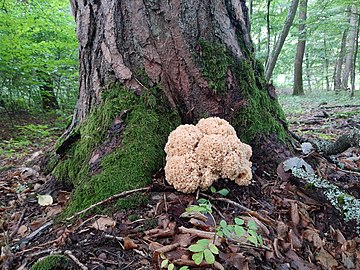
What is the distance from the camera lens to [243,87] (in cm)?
300

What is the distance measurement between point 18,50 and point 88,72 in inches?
249

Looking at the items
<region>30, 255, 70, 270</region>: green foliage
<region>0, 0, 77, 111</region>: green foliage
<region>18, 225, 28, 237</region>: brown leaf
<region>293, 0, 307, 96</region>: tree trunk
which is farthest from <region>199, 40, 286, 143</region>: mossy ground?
<region>293, 0, 307, 96</region>: tree trunk

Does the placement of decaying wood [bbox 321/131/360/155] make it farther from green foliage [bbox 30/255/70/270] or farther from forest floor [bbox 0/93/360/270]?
green foliage [bbox 30/255/70/270]

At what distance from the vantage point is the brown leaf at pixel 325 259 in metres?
2.01

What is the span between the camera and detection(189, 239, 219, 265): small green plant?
1471 millimetres

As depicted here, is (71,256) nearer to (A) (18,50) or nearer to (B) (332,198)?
(B) (332,198)

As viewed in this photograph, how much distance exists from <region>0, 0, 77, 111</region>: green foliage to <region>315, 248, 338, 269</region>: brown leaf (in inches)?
347

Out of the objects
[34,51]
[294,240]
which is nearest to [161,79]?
[294,240]

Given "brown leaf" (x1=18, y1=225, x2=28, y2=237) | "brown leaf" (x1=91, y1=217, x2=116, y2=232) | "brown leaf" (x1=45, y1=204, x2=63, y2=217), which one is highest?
"brown leaf" (x1=91, y1=217, x2=116, y2=232)

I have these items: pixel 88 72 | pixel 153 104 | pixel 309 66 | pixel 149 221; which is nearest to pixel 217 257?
pixel 149 221

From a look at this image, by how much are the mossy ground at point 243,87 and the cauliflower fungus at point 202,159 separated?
0.51m

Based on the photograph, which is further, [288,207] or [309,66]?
[309,66]

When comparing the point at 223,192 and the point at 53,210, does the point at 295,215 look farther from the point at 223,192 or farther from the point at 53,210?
the point at 53,210

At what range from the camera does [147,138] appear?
8.72ft
